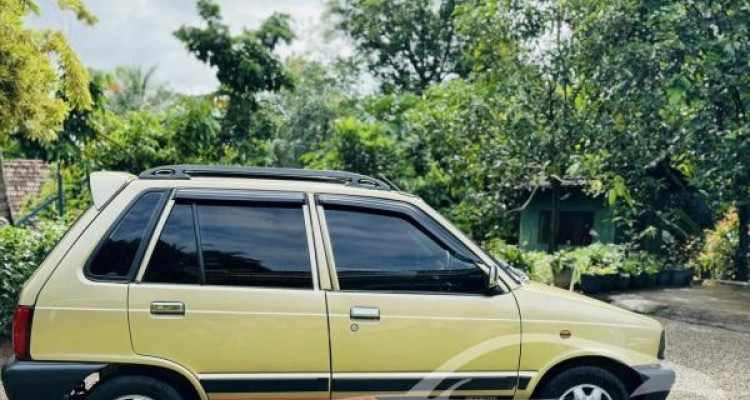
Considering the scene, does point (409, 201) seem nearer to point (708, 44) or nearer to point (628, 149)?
point (708, 44)

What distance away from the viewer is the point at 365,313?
13.0ft

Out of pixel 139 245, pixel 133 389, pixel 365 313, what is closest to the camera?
pixel 133 389

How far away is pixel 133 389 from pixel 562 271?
10.5 m

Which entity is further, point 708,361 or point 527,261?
point 527,261

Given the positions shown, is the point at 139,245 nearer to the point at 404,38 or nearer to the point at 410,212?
the point at 410,212

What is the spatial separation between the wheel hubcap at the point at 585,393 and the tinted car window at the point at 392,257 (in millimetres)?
871

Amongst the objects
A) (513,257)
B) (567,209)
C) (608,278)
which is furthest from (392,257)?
(567,209)

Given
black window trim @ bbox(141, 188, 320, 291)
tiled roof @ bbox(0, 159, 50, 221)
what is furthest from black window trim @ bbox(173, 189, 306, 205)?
tiled roof @ bbox(0, 159, 50, 221)

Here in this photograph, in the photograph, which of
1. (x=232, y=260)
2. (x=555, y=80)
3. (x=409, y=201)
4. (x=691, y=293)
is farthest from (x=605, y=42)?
(x=232, y=260)

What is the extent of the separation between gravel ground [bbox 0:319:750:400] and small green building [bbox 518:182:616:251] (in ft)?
23.0

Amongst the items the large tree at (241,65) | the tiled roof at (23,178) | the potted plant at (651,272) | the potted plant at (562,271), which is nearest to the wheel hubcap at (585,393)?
the potted plant at (562,271)

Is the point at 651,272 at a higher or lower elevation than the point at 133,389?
higher

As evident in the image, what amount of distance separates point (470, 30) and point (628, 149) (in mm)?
4058

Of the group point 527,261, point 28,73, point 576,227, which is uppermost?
point 28,73
